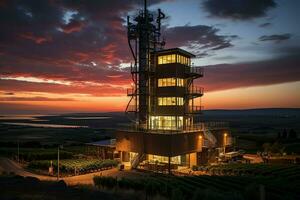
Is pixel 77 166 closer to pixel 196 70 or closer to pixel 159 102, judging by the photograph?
pixel 159 102

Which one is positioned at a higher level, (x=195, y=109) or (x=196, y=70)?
(x=196, y=70)

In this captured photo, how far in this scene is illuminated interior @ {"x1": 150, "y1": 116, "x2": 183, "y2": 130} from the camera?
128 feet

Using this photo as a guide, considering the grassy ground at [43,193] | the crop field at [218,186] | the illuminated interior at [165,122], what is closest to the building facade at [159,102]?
the illuminated interior at [165,122]

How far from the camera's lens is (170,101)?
39.4 m

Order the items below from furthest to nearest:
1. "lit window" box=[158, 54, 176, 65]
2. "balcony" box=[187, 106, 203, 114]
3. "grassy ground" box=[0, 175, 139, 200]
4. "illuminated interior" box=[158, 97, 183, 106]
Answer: "balcony" box=[187, 106, 203, 114] → "lit window" box=[158, 54, 176, 65] → "illuminated interior" box=[158, 97, 183, 106] → "grassy ground" box=[0, 175, 139, 200]

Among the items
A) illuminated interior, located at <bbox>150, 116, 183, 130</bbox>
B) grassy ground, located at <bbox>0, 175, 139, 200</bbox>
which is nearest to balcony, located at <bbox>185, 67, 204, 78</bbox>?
illuminated interior, located at <bbox>150, 116, 183, 130</bbox>

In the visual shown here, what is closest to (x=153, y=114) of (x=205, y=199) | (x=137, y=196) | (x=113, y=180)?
(x=113, y=180)

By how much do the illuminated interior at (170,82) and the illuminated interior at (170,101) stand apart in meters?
1.78

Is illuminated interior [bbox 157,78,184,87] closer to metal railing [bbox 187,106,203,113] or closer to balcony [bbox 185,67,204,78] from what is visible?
balcony [bbox 185,67,204,78]

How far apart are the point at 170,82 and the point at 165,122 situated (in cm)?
539

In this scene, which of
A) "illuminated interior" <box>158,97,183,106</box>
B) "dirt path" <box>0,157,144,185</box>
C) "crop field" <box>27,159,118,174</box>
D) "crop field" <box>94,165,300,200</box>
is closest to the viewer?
"crop field" <box>94,165,300,200</box>

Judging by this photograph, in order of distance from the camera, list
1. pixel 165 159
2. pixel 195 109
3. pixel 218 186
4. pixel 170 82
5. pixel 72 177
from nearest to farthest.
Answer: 1. pixel 218 186
2. pixel 72 177
3. pixel 165 159
4. pixel 170 82
5. pixel 195 109

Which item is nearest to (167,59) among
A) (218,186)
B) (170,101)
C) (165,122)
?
(170,101)

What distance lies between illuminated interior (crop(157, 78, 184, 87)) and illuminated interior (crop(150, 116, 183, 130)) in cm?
437
